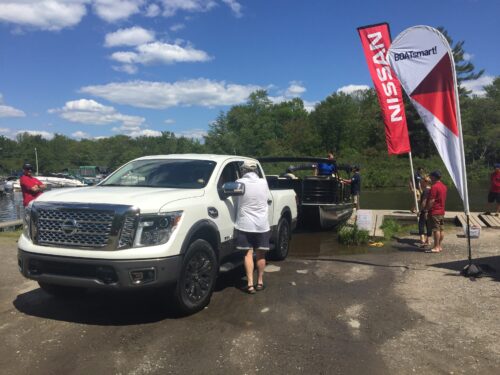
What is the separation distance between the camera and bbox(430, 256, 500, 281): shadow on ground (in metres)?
6.93

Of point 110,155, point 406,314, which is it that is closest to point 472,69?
point 406,314

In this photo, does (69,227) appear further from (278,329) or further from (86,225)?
(278,329)

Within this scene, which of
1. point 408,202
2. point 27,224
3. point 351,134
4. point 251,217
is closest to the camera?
point 27,224

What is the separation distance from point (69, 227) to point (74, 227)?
0.06 meters

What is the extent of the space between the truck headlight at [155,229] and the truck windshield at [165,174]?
3.66ft

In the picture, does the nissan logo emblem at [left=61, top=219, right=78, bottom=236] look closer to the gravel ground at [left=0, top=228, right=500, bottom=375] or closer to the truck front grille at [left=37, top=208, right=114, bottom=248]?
the truck front grille at [left=37, top=208, right=114, bottom=248]

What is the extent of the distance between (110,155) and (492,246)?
9809 cm

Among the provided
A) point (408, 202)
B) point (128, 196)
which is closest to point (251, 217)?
point (128, 196)

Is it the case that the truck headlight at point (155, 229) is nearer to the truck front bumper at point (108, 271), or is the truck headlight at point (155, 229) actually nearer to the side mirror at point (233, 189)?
the truck front bumper at point (108, 271)

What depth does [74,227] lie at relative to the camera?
15.4ft

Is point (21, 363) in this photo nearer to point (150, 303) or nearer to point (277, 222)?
point (150, 303)

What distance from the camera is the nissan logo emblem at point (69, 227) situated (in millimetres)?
4691

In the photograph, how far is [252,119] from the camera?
258ft

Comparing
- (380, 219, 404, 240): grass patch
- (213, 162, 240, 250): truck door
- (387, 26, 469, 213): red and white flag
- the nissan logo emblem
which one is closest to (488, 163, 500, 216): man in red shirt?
(380, 219, 404, 240): grass patch
